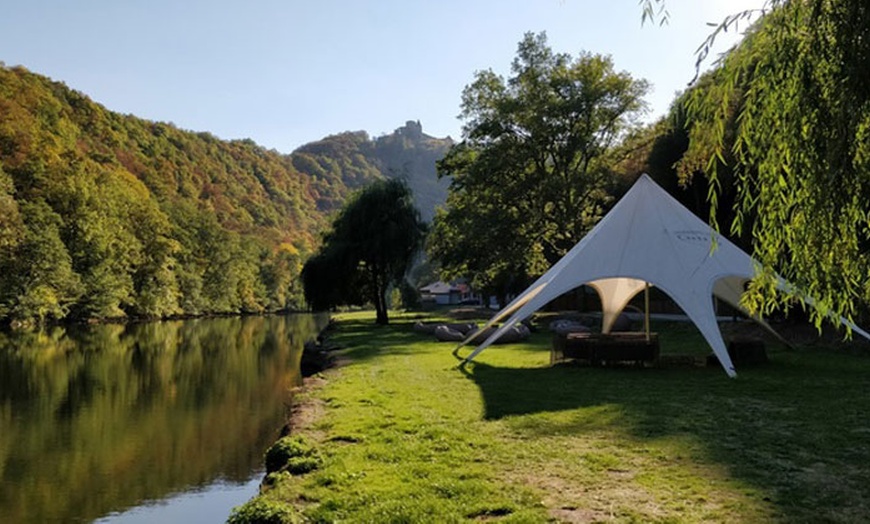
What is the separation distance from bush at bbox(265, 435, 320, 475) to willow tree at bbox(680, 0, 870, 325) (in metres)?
Result: 3.94

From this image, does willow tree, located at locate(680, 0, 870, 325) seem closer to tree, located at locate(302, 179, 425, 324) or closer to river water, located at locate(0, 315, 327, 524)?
river water, located at locate(0, 315, 327, 524)

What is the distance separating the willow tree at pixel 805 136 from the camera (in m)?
3.52

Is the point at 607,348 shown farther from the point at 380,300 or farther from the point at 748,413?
the point at 380,300

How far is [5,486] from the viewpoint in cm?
733

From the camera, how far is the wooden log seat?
11695mm

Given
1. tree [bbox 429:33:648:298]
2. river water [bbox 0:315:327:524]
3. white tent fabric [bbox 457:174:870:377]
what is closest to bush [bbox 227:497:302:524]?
river water [bbox 0:315:327:524]

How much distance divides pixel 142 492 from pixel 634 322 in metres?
19.4

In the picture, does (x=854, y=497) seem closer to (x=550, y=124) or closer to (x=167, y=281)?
(x=550, y=124)

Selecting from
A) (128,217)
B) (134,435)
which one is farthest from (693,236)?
(128,217)

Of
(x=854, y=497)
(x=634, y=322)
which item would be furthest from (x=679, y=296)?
(x=634, y=322)

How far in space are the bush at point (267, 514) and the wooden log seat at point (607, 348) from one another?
8251 millimetres

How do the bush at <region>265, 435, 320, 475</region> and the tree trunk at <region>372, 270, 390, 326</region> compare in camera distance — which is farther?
the tree trunk at <region>372, 270, 390, 326</region>

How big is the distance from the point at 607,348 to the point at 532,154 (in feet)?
50.2

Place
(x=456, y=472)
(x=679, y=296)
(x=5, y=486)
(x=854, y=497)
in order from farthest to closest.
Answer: (x=679, y=296)
(x=5, y=486)
(x=456, y=472)
(x=854, y=497)
